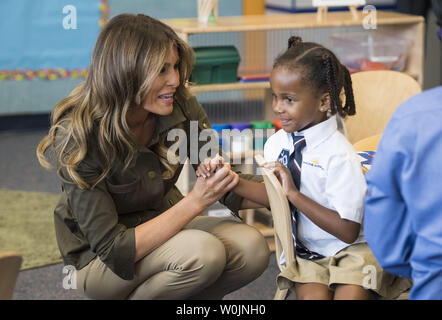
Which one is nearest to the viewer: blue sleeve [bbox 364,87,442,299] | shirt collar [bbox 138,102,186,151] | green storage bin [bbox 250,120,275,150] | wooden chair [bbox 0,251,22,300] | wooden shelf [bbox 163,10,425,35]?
wooden chair [bbox 0,251,22,300]

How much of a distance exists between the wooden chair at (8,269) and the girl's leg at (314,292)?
2.74 feet

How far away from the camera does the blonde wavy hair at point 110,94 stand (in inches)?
67.4

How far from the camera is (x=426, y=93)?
43.9 inches

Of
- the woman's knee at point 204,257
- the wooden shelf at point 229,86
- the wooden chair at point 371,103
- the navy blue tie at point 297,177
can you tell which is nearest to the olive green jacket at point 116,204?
the woman's knee at point 204,257

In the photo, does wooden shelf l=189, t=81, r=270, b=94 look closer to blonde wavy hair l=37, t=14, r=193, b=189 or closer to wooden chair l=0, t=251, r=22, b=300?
blonde wavy hair l=37, t=14, r=193, b=189

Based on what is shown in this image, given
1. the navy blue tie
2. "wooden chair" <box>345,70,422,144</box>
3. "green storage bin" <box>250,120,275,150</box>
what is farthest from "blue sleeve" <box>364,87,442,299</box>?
"green storage bin" <box>250,120,275,150</box>

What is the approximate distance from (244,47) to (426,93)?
3820 mm

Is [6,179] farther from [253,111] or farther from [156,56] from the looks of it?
[156,56]

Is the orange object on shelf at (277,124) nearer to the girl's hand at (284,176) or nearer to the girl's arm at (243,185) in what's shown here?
the girl's arm at (243,185)

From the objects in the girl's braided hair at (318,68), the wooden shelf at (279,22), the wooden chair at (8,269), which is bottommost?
the wooden chair at (8,269)

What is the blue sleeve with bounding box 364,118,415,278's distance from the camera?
43.6 inches

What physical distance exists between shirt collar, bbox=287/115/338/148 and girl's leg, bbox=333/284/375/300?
36 cm

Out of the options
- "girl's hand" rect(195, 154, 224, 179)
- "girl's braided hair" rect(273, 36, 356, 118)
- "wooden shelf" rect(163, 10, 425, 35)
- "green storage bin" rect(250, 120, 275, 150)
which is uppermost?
"wooden shelf" rect(163, 10, 425, 35)

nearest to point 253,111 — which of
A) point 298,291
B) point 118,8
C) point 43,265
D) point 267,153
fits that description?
point 43,265
